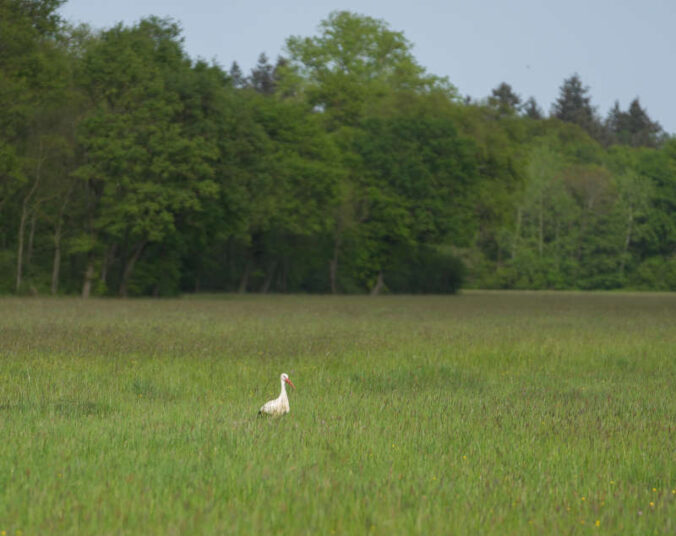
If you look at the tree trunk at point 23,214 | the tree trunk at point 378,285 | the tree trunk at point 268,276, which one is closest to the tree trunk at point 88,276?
the tree trunk at point 23,214

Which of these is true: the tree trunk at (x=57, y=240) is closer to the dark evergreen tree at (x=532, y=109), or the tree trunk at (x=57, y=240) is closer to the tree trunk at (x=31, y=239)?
the tree trunk at (x=31, y=239)

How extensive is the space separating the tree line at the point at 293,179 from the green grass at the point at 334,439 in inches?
1023

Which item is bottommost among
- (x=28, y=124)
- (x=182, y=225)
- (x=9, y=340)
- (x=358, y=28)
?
(x=9, y=340)

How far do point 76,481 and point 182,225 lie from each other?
45582 millimetres

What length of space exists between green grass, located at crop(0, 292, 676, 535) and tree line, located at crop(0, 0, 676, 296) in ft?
85.2

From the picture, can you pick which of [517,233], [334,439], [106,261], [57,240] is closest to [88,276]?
[106,261]

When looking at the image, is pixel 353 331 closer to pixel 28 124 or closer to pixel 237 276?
pixel 28 124

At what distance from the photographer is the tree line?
46438mm

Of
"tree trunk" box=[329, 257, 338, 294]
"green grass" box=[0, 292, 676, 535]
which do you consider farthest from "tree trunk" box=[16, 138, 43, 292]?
"tree trunk" box=[329, 257, 338, 294]

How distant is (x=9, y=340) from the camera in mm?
20781

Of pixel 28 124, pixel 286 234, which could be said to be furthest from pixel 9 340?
pixel 286 234

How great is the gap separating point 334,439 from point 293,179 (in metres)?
51.9

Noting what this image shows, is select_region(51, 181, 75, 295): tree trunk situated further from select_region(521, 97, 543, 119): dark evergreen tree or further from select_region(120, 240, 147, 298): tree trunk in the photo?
select_region(521, 97, 543, 119): dark evergreen tree

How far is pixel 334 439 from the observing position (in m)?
10.0
